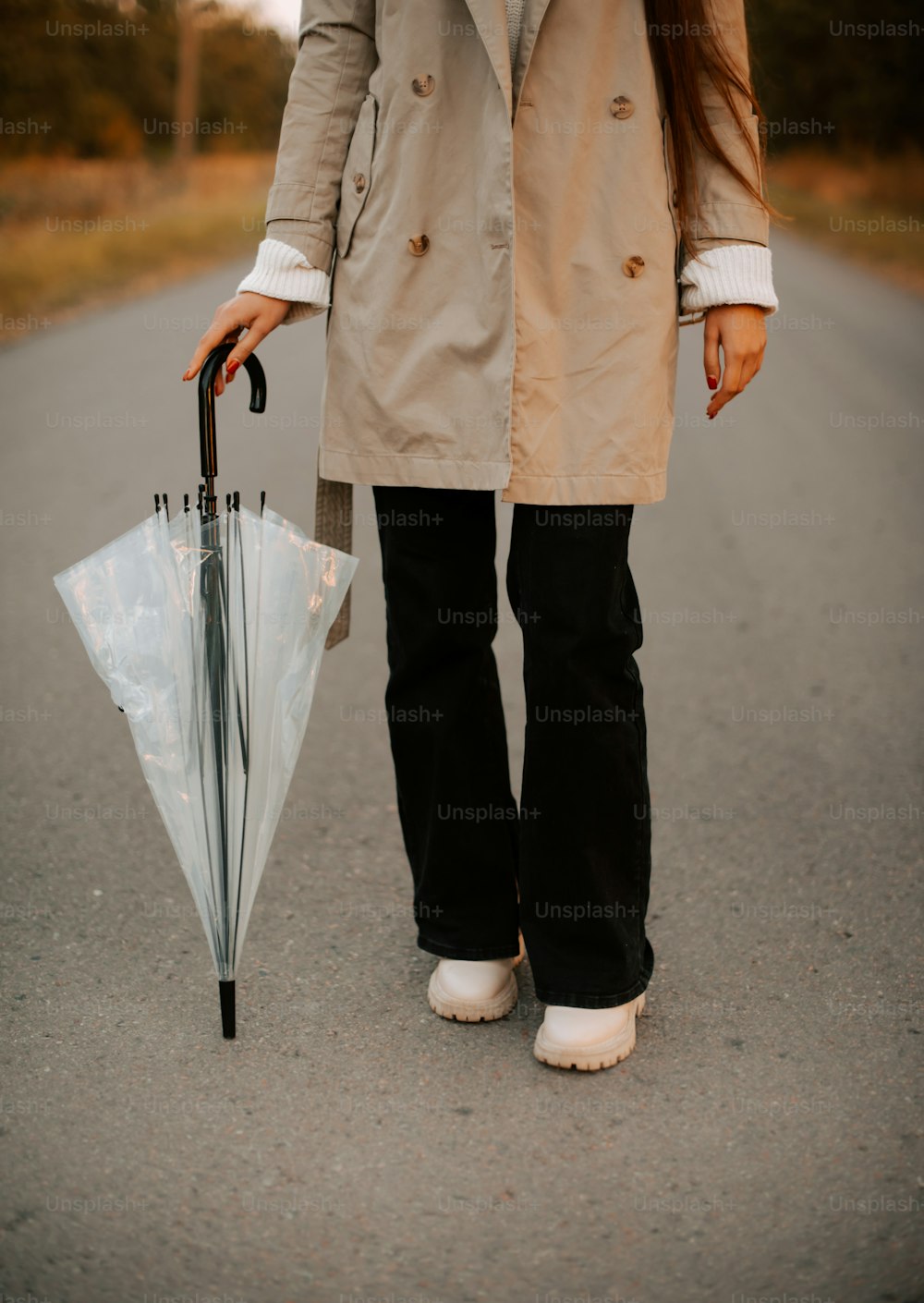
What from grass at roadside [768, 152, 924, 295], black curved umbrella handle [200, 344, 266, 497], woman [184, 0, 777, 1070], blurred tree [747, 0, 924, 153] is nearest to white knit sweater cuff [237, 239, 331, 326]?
woman [184, 0, 777, 1070]

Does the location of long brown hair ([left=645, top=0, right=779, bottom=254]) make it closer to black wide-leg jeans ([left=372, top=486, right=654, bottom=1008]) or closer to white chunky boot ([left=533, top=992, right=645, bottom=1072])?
black wide-leg jeans ([left=372, top=486, right=654, bottom=1008])

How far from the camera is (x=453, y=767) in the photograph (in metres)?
2.25

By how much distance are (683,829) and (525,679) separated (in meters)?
1.11

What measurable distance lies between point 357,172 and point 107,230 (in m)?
15.4

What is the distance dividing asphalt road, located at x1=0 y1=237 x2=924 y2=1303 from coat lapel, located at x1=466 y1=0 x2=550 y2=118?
157cm

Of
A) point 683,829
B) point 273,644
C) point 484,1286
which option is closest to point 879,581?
point 683,829

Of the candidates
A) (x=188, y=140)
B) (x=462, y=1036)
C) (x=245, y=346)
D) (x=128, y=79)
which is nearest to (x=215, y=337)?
(x=245, y=346)

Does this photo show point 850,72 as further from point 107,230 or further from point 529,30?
point 529,30

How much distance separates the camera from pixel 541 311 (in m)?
1.96

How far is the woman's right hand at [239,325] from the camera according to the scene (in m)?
2.04

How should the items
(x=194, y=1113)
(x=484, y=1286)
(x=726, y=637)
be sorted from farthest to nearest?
(x=726, y=637), (x=194, y=1113), (x=484, y=1286)

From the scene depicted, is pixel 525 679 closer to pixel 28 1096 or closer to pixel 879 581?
pixel 28 1096

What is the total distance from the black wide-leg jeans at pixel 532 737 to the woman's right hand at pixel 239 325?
0.32m

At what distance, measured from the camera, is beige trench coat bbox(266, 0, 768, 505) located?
1930 millimetres
